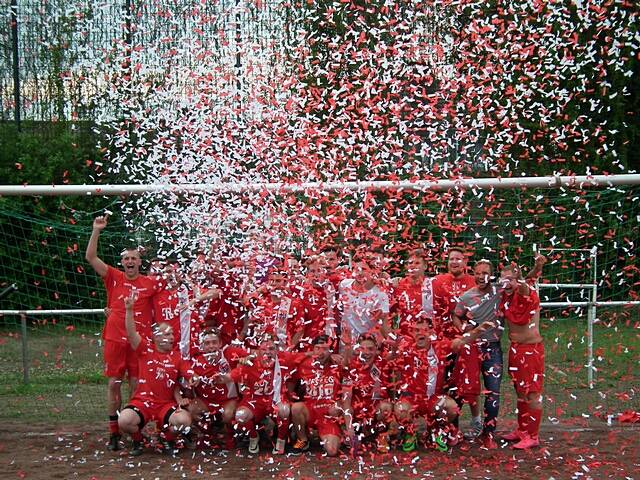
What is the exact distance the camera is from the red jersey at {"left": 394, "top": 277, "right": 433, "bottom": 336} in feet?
20.3

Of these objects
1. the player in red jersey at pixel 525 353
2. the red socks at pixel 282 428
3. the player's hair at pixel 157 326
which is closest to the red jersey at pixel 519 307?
the player in red jersey at pixel 525 353

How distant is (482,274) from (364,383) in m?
1.30

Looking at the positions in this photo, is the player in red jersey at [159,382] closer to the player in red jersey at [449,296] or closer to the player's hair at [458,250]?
the player in red jersey at [449,296]

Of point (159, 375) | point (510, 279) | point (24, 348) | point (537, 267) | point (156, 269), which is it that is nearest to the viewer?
point (537, 267)

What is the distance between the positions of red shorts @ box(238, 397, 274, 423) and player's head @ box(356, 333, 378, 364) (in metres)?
0.84

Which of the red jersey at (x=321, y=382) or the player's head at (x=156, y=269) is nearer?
the red jersey at (x=321, y=382)

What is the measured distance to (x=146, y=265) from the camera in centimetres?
734

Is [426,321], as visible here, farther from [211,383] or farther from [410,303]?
[211,383]

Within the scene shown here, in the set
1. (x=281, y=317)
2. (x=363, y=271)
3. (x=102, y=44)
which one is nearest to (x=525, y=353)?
(x=363, y=271)

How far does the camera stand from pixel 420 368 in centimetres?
617

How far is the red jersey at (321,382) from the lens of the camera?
6.07 m

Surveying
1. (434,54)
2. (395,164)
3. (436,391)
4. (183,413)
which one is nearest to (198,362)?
(183,413)

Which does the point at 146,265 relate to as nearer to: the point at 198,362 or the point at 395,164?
the point at 198,362

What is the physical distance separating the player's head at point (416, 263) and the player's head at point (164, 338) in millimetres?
2030
